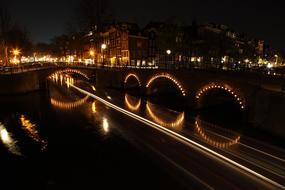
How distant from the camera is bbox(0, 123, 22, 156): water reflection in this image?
19672 millimetres

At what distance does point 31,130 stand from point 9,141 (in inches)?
121

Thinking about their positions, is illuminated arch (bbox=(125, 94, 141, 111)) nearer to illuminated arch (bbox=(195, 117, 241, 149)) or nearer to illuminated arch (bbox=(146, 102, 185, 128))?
illuminated arch (bbox=(146, 102, 185, 128))

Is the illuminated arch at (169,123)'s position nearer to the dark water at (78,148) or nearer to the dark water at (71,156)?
the dark water at (78,148)

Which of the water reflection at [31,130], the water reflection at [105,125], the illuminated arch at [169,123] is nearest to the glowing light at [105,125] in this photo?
the water reflection at [105,125]

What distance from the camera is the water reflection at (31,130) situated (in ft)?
69.8

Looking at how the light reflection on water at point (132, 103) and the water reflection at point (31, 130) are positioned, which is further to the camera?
the light reflection on water at point (132, 103)

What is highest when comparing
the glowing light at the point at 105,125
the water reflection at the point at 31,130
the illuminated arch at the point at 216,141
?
the illuminated arch at the point at 216,141

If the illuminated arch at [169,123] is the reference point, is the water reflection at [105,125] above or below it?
below

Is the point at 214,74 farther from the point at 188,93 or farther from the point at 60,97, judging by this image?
the point at 60,97

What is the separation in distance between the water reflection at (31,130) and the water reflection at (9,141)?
5.58 ft

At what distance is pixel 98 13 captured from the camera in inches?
1973

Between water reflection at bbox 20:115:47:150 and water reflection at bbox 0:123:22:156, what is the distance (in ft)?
5.58

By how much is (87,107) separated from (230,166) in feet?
78.8

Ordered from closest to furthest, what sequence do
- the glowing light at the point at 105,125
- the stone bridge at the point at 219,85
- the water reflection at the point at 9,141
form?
the water reflection at the point at 9,141, the stone bridge at the point at 219,85, the glowing light at the point at 105,125
